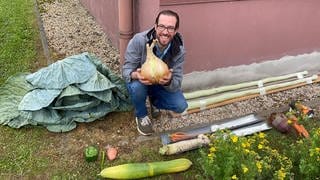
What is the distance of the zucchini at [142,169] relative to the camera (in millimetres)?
3318

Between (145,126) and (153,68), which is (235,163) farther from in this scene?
(145,126)

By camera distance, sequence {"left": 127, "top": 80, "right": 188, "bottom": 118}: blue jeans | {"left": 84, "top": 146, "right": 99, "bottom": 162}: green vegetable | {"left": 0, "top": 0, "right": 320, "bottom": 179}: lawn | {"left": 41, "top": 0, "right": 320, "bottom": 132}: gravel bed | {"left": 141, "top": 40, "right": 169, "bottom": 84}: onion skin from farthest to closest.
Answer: {"left": 41, "top": 0, "right": 320, "bottom": 132}: gravel bed < {"left": 127, "top": 80, "right": 188, "bottom": 118}: blue jeans < {"left": 84, "top": 146, "right": 99, "bottom": 162}: green vegetable < {"left": 141, "top": 40, "right": 169, "bottom": 84}: onion skin < {"left": 0, "top": 0, "right": 320, "bottom": 179}: lawn

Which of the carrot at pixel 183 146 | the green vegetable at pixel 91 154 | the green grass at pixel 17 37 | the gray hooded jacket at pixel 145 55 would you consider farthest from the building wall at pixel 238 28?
the green grass at pixel 17 37

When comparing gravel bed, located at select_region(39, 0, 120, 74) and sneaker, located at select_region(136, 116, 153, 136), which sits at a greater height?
gravel bed, located at select_region(39, 0, 120, 74)

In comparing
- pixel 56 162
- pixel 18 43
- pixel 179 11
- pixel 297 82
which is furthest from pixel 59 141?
pixel 297 82

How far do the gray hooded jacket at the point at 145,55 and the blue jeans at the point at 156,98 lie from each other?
0.13 m

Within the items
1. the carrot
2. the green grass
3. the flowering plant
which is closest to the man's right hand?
the carrot

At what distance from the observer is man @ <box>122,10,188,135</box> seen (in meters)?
3.42

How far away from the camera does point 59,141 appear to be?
381 centimetres

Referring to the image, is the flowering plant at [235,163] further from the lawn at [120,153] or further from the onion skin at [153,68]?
the onion skin at [153,68]

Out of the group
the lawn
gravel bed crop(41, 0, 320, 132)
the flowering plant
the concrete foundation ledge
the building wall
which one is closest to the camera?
the flowering plant

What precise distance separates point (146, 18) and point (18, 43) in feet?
7.67

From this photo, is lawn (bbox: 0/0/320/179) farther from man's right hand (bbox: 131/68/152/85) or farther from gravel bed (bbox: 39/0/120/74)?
gravel bed (bbox: 39/0/120/74)

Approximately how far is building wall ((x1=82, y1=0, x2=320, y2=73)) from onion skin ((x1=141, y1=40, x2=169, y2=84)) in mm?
678
